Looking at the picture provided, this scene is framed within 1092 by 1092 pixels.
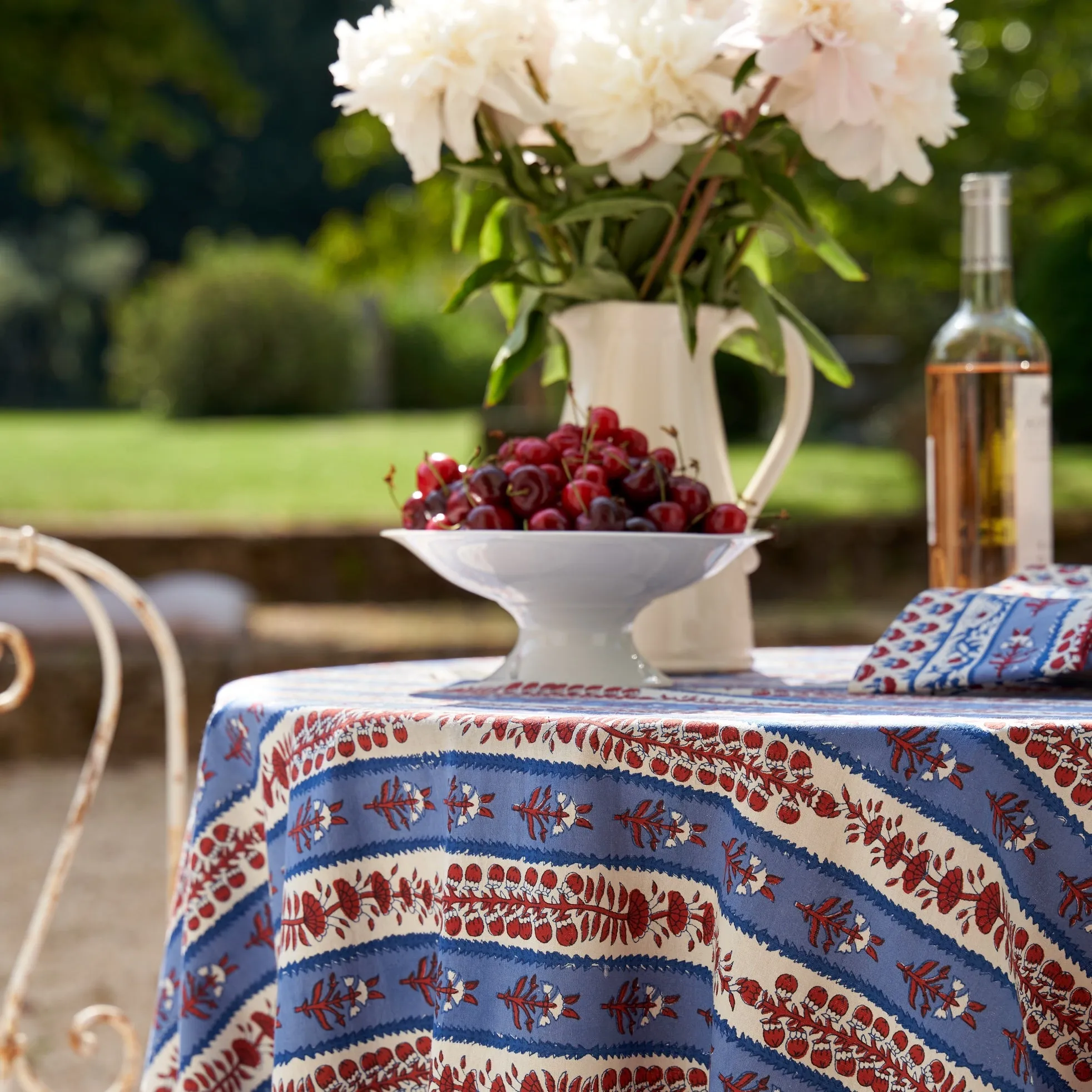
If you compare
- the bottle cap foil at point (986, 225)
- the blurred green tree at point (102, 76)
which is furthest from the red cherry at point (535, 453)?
the blurred green tree at point (102, 76)

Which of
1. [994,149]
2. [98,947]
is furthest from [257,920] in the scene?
[994,149]

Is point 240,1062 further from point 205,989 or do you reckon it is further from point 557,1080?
point 557,1080

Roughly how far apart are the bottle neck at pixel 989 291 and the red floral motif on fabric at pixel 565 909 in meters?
0.56

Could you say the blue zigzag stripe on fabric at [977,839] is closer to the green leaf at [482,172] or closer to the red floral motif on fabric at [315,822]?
the red floral motif on fabric at [315,822]

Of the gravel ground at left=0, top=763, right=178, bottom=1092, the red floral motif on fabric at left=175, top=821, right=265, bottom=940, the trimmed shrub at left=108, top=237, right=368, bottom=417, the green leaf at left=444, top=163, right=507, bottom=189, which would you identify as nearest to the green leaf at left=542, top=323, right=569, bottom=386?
the green leaf at left=444, top=163, right=507, bottom=189

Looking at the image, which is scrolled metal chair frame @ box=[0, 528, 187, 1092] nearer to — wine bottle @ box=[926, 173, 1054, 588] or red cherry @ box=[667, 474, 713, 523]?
red cherry @ box=[667, 474, 713, 523]

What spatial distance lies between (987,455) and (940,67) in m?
0.26

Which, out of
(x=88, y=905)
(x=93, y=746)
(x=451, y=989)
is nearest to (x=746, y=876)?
(x=451, y=989)

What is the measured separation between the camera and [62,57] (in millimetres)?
4887

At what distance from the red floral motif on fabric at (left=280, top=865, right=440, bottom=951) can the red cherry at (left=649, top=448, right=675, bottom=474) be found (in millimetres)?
319

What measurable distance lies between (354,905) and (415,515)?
0.93ft

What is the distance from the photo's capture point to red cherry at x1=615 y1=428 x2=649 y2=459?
3.20ft

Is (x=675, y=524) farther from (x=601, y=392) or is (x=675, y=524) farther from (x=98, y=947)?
(x=98, y=947)

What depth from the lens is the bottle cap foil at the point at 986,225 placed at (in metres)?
1.11
